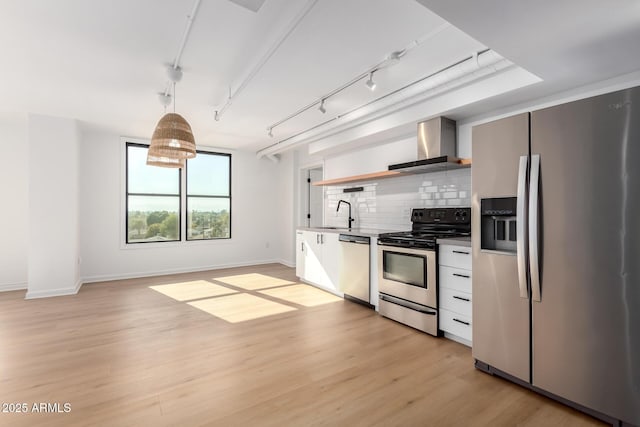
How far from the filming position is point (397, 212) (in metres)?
4.48

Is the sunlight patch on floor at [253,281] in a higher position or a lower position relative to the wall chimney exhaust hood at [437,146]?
lower

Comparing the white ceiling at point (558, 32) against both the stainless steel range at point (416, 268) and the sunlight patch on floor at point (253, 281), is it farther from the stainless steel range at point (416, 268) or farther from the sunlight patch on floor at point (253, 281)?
the sunlight patch on floor at point (253, 281)

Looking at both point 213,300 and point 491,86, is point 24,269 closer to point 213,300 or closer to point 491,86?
point 213,300

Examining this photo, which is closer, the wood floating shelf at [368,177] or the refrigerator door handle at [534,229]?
the refrigerator door handle at [534,229]

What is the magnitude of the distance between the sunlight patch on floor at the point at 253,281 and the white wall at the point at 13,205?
3028 mm

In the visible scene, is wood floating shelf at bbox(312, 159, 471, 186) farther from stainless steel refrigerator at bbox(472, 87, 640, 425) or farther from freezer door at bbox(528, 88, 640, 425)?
freezer door at bbox(528, 88, 640, 425)

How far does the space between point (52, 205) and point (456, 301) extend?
549 centimetres

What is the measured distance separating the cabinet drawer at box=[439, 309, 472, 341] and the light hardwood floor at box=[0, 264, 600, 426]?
116 mm

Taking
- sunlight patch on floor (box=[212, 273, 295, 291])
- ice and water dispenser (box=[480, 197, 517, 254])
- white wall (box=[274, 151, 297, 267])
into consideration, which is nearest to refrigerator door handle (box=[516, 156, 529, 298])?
ice and water dispenser (box=[480, 197, 517, 254])

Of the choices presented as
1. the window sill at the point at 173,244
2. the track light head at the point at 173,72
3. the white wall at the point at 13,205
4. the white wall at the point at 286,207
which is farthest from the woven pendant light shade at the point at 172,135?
the white wall at the point at 286,207

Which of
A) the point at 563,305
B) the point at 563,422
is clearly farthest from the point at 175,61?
the point at 563,422

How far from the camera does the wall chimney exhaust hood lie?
136 inches

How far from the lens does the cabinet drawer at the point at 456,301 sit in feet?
9.27

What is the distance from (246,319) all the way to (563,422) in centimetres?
282
